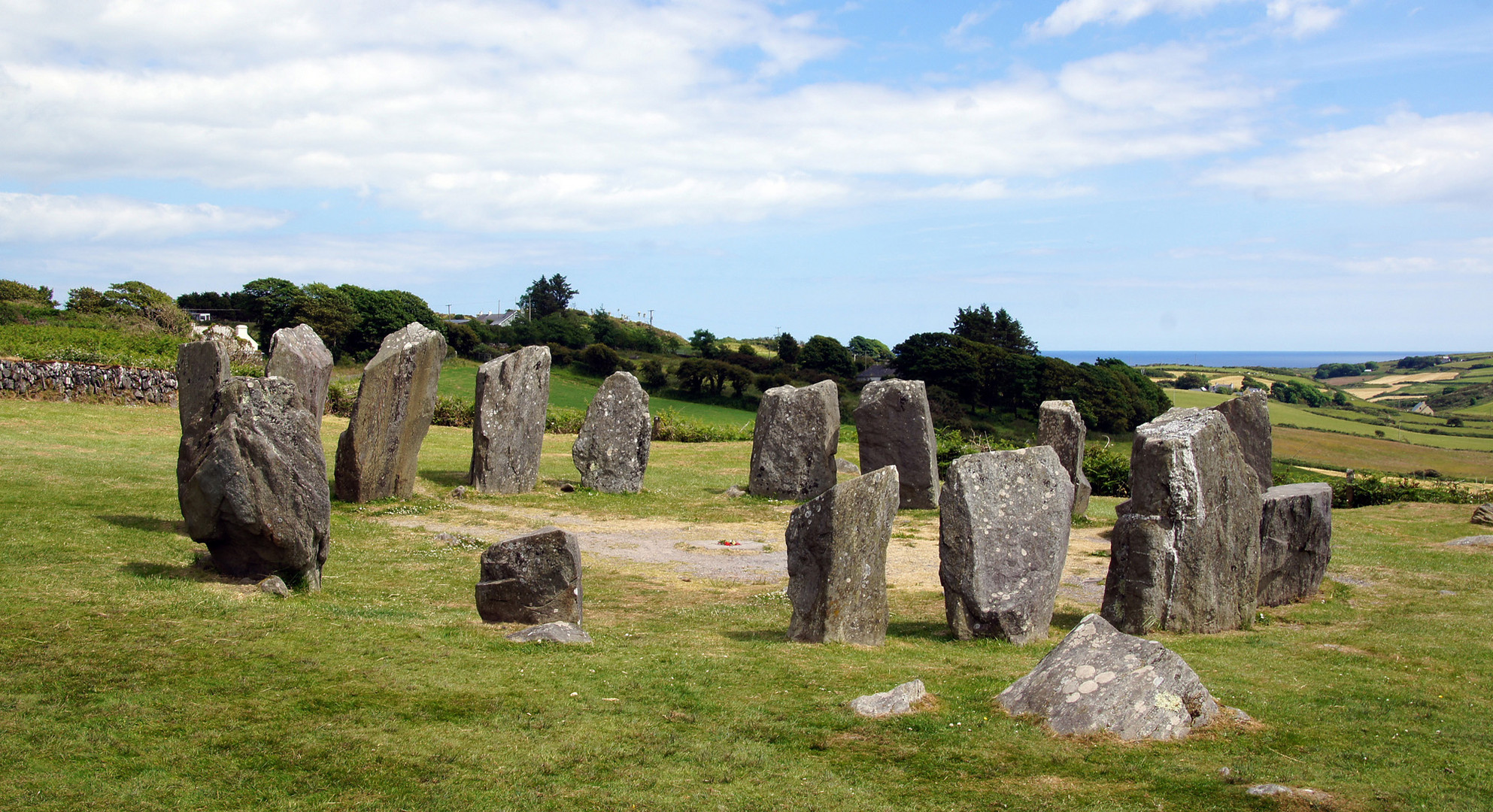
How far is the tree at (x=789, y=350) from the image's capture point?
9231cm

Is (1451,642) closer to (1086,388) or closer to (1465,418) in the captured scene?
(1086,388)

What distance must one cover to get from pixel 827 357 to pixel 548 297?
53596mm

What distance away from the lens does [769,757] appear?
281 inches

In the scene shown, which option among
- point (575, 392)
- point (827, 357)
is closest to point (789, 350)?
point (827, 357)

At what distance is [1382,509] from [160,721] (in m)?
27.3

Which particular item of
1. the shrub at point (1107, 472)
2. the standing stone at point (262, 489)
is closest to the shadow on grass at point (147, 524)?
the standing stone at point (262, 489)

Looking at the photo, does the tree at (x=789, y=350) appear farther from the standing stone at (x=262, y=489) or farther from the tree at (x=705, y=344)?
the standing stone at (x=262, y=489)

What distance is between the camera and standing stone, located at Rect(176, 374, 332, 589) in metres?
11.4

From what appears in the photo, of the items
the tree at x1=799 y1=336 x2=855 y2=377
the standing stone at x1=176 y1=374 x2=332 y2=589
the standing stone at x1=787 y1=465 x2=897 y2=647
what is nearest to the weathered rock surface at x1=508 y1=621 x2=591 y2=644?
the standing stone at x1=787 y1=465 x2=897 y2=647

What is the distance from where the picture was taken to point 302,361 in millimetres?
19984

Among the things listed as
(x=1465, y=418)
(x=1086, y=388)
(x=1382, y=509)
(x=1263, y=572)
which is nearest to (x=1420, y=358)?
(x=1465, y=418)

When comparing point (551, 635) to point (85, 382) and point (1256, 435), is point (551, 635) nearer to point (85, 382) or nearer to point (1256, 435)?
point (1256, 435)

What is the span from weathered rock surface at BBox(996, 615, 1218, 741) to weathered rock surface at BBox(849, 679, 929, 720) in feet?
2.38

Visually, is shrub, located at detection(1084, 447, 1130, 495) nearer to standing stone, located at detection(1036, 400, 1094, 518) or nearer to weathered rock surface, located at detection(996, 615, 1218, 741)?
standing stone, located at detection(1036, 400, 1094, 518)
